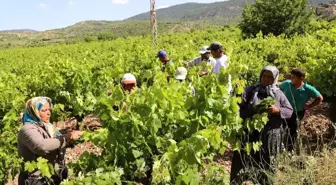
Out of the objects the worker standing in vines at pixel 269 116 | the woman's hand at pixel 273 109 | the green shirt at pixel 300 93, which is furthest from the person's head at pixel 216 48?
the woman's hand at pixel 273 109

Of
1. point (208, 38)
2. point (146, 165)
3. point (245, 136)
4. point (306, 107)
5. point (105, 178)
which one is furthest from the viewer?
point (208, 38)

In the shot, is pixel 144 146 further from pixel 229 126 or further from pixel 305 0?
pixel 305 0

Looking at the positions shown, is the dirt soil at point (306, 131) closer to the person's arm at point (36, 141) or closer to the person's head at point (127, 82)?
the person's head at point (127, 82)

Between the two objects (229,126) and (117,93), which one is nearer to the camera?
(117,93)

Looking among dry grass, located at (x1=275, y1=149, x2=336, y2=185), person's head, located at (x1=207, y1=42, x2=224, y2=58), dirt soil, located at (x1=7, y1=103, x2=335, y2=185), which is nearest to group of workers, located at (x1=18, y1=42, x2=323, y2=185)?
dry grass, located at (x1=275, y1=149, x2=336, y2=185)

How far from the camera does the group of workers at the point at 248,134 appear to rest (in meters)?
3.09

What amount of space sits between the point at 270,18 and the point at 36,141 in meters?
28.8

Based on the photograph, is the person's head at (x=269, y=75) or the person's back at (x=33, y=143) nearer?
the person's back at (x=33, y=143)

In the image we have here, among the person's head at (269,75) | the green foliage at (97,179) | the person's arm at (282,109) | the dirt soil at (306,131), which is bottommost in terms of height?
the dirt soil at (306,131)

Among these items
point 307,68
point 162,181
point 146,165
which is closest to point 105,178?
point 162,181

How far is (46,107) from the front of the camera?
318 centimetres

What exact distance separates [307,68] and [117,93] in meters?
4.98

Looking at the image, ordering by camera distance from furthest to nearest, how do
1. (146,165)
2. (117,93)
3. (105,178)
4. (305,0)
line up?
(305,0)
(146,165)
(117,93)
(105,178)

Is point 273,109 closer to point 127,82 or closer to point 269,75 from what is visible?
point 269,75
